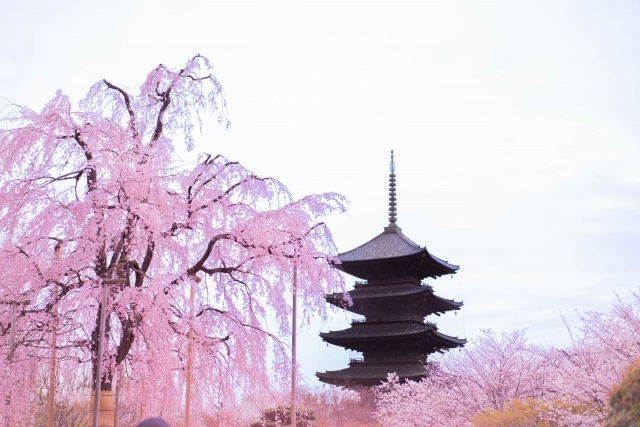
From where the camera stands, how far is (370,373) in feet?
135

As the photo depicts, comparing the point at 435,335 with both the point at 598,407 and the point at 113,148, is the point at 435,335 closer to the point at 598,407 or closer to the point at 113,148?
the point at 598,407

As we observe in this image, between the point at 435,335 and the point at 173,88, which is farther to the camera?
the point at 435,335

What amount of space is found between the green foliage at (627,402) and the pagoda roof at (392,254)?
34.8 m

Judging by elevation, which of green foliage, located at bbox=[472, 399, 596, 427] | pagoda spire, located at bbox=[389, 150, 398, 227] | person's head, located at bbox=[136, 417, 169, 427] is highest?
pagoda spire, located at bbox=[389, 150, 398, 227]

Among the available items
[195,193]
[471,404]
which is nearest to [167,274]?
[195,193]

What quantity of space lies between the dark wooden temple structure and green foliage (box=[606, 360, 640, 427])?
34.3 metres

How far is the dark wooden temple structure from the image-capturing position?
40969 mm

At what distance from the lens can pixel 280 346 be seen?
51.3 ft

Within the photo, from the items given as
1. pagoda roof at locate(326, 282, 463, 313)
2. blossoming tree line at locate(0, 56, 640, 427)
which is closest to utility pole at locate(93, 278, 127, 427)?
blossoming tree line at locate(0, 56, 640, 427)

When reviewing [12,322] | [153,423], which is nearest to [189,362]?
[12,322]

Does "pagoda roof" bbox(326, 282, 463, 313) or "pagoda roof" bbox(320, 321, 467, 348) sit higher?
"pagoda roof" bbox(326, 282, 463, 313)

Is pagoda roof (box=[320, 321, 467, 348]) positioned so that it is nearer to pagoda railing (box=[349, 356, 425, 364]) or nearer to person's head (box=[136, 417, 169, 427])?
pagoda railing (box=[349, 356, 425, 364])

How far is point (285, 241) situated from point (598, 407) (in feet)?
26.5

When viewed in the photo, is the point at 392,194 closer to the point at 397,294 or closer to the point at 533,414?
the point at 397,294
